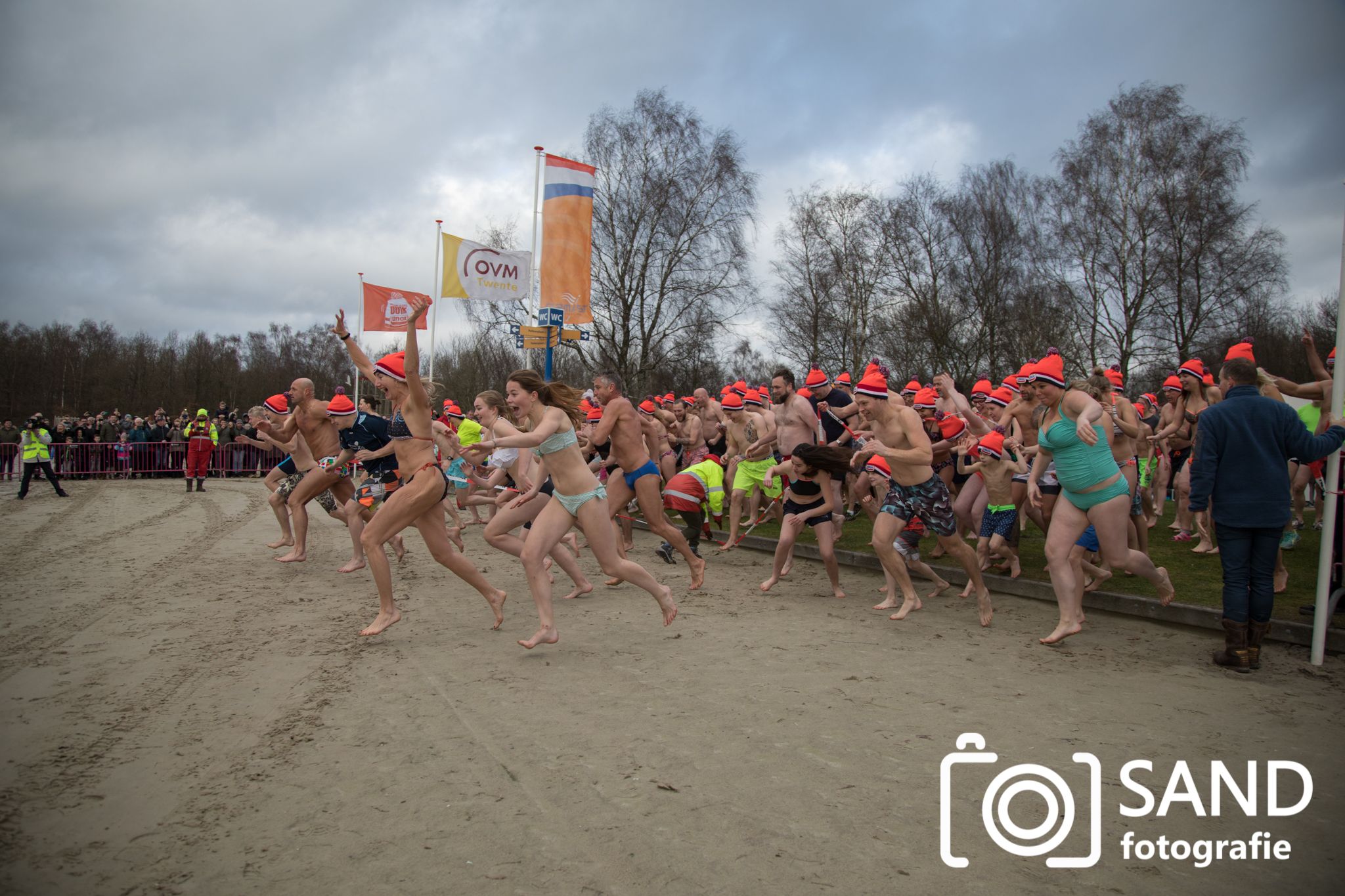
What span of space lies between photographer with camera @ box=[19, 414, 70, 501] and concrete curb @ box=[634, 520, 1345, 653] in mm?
17327

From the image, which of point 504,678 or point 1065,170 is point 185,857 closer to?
point 504,678

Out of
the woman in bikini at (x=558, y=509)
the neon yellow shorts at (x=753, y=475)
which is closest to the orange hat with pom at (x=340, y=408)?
the woman in bikini at (x=558, y=509)

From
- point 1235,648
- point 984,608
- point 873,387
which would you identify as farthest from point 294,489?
point 1235,648

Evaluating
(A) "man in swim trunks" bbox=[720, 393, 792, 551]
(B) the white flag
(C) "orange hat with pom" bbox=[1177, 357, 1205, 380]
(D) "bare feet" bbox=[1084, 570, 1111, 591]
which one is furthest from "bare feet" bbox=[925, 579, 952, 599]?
(B) the white flag

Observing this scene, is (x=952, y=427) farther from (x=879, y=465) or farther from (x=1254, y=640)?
(x=1254, y=640)

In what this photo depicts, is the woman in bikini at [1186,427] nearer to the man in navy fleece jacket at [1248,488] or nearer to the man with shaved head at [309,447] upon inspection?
the man in navy fleece jacket at [1248,488]

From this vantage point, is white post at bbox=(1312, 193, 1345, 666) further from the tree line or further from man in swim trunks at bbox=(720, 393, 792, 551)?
the tree line

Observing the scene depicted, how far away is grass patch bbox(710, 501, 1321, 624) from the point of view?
682 centimetres

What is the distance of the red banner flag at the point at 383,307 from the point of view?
74.7ft

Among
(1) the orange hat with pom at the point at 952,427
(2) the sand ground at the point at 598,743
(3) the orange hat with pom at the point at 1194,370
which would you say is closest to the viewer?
(2) the sand ground at the point at 598,743

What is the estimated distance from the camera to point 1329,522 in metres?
5.36

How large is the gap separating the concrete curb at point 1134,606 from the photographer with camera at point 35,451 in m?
17.3

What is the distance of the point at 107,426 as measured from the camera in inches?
1044

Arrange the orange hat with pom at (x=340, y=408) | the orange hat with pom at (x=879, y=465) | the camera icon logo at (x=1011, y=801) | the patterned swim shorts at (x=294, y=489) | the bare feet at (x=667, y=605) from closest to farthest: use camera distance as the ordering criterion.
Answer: the camera icon logo at (x=1011, y=801) < the bare feet at (x=667, y=605) < the orange hat with pom at (x=879, y=465) < the orange hat with pom at (x=340, y=408) < the patterned swim shorts at (x=294, y=489)
